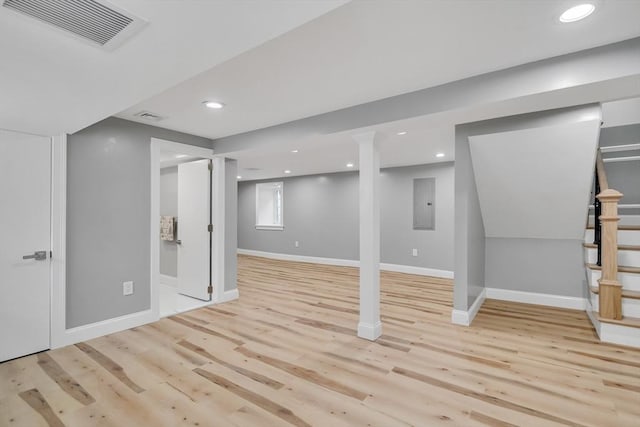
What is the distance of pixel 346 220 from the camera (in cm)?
738

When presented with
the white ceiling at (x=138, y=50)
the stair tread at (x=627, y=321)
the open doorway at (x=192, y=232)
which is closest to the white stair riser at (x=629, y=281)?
the stair tread at (x=627, y=321)

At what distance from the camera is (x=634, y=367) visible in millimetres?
2455

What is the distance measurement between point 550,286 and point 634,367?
1.80m

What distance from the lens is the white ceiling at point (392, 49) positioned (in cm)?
158

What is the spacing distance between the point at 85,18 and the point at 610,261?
4.26 m

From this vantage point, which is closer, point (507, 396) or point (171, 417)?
point (171, 417)

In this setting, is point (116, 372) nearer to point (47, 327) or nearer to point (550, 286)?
point (47, 327)

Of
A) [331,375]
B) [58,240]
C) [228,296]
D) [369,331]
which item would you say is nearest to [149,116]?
[58,240]

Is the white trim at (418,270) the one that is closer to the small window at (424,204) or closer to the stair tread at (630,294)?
the small window at (424,204)

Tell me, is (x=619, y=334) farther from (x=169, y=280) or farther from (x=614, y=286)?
(x=169, y=280)

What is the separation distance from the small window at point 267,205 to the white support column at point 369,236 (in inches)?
235

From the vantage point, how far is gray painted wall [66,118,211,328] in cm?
303

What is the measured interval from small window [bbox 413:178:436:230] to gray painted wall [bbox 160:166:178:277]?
182 inches

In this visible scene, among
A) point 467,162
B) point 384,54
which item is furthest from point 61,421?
point 467,162
